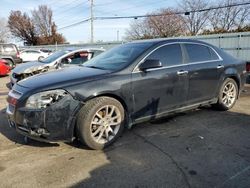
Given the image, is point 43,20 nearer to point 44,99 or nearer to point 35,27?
point 35,27

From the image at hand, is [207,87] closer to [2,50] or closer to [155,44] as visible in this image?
[155,44]

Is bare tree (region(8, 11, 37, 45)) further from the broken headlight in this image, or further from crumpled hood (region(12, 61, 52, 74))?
the broken headlight

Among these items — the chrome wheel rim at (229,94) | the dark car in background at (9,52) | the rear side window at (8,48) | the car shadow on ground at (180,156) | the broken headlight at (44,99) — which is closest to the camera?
the car shadow on ground at (180,156)

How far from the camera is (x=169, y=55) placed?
4.86 meters

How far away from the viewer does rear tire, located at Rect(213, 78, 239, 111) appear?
586 centimetres

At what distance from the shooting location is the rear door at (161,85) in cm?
437

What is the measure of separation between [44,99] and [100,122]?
34.5 inches

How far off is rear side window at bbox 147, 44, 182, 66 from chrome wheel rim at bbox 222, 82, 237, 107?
1.65 metres

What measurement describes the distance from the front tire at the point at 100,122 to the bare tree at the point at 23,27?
61750 mm

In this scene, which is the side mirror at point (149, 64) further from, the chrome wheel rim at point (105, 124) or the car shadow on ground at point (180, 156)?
the car shadow on ground at point (180, 156)

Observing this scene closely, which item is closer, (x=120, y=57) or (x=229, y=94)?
(x=120, y=57)

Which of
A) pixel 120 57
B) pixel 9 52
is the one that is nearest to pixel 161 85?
pixel 120 57

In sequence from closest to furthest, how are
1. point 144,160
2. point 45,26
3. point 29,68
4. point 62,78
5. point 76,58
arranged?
point 144,160, point 62,78, point 29,68, point 76,58, point 45,26

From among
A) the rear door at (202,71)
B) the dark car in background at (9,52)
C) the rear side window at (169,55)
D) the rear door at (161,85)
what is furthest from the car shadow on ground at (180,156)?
the dark car in background at (9,52)
